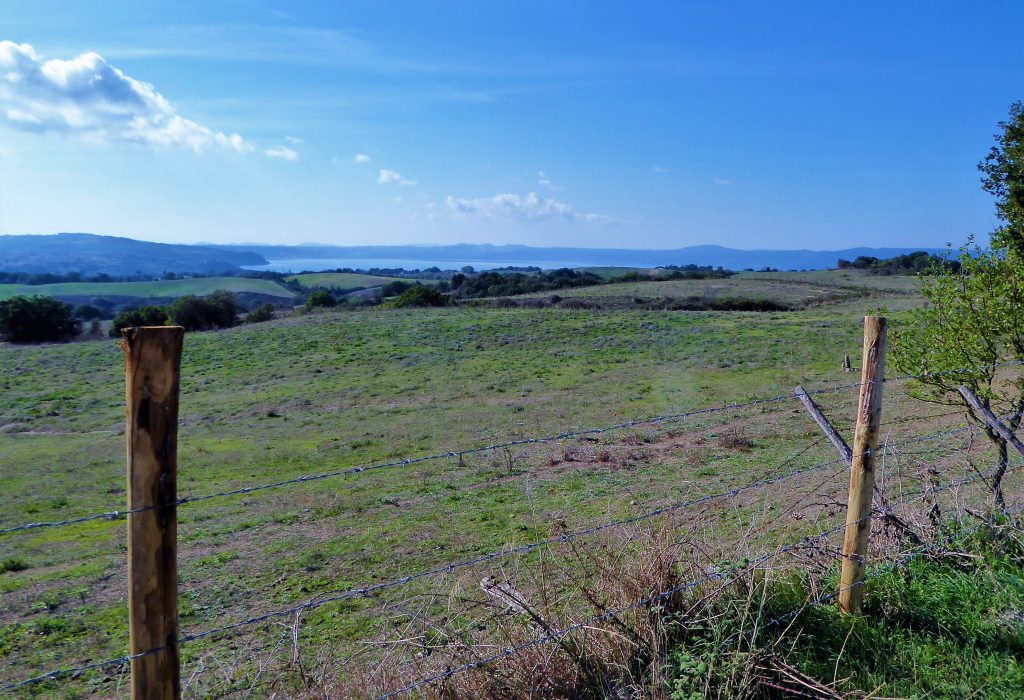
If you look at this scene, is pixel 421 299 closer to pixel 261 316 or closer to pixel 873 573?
pixel 261 316

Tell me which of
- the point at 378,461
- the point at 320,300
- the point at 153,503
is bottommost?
the point at 378,461

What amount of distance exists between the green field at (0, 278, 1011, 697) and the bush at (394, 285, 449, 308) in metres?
19.4

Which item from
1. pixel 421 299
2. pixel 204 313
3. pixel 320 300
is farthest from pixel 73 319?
pixel 421 299

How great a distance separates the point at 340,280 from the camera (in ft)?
419

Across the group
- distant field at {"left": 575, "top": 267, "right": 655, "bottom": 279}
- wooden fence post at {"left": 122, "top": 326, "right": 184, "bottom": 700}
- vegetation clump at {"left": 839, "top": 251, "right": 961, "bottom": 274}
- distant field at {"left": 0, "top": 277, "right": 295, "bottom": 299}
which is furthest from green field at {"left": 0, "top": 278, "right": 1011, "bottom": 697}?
distant field at {"left": 0, "top": 277, "right": 295, "bottom": 299}

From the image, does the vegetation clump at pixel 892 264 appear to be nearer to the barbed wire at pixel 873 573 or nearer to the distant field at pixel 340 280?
the barbed wire at pixel 873 573

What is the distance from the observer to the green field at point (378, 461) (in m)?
7.61

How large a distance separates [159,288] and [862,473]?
127 m

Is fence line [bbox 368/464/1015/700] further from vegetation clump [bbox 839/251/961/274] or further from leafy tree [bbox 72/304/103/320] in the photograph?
leafy tree [bbox 72/304/103/320]

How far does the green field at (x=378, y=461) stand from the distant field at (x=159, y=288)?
71847mm

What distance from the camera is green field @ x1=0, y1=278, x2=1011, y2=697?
7609mm

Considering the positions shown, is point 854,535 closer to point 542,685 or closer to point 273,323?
point 542,685

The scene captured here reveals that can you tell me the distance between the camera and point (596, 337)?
36781mm

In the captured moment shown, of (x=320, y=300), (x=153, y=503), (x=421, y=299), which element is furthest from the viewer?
(x=320, y=300)
